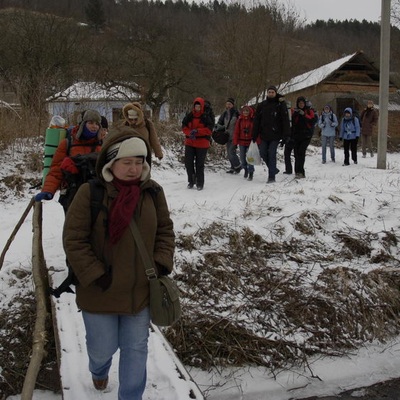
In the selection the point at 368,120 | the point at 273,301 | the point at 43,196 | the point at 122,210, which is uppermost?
the point at 368,120

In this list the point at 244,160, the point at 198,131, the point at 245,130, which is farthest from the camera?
the point at 244,160

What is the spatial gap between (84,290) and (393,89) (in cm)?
3282

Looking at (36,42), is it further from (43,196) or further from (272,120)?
(43,196)

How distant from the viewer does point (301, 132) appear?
922 centimetres

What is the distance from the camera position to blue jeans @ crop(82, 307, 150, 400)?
2.50 m

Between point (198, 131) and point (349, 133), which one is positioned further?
point (349, 133)

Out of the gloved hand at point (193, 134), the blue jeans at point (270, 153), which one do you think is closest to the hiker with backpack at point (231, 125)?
the blue jeans at point (270, 153)

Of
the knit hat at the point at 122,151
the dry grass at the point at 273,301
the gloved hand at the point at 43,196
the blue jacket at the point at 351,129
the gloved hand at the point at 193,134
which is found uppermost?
the blue jacket at the point at 351,129

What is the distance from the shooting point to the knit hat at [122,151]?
2.44m

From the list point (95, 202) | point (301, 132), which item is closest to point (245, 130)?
point (301, 132)

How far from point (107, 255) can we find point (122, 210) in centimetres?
28

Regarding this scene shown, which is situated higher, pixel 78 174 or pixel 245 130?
pixel 245 130

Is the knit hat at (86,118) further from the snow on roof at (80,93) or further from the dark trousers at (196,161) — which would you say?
the snow on roof at (80,93)

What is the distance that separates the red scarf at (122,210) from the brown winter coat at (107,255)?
0.14 ft
